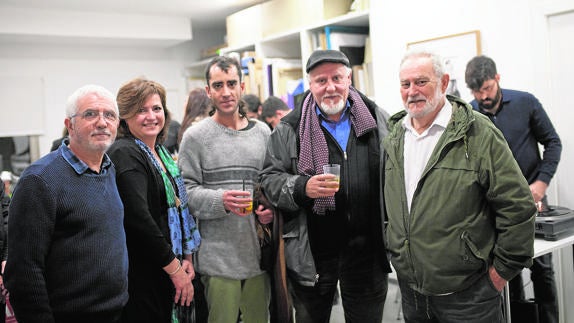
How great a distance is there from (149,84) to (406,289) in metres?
1.29

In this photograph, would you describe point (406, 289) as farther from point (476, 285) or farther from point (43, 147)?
point (43, 147)

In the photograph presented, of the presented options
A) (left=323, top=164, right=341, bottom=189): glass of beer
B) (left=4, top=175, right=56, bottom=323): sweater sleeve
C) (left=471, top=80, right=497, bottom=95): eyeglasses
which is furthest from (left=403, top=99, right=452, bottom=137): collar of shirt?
(left=4, top=175, right=56, bottom=323): sweater sleeve

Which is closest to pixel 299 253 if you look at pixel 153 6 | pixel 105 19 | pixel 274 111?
pixel 274 111

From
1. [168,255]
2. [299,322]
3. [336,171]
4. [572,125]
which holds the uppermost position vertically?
[572,125]

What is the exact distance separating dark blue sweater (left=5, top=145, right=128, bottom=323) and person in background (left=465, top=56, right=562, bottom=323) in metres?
2.03

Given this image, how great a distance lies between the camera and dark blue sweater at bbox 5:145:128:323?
4.65 ft

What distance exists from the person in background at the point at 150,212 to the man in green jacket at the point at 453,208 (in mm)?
848

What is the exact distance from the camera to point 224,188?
82.5 inches

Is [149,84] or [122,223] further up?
[149,84]

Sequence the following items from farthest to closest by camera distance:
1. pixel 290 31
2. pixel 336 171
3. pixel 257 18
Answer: pixel 257 18 < pixel 290 31 < pixel 336 171

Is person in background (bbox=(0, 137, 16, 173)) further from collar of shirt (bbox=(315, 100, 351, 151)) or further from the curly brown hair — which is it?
collar of shirt (bbox=(315, 100, 351, 151))

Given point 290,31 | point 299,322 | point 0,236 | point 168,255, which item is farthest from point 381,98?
point 0,236

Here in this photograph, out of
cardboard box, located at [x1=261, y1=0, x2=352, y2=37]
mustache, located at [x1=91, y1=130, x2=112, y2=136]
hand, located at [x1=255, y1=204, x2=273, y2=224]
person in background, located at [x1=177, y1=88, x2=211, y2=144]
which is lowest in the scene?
hand, located at [x1=255, y1=204, x2=273, y2=224]

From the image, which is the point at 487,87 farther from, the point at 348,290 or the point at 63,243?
the point at 63,243
